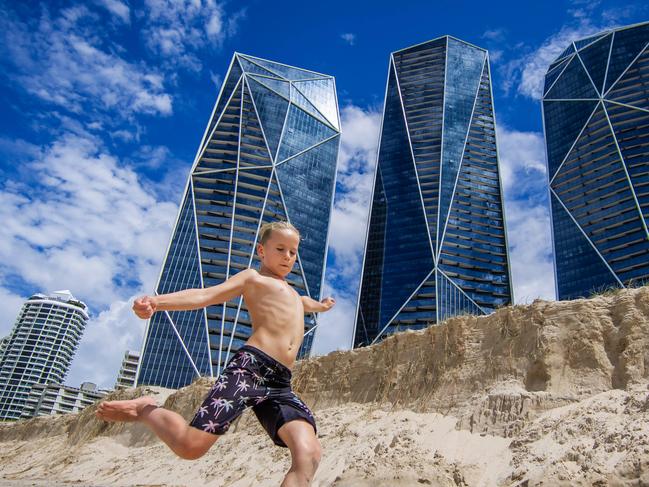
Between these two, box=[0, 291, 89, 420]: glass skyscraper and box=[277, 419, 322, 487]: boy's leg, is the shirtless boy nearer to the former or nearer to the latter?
box=[277, 419, 322, 487]: boy's leg

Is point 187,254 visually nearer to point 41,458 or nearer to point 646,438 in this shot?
point 41,458

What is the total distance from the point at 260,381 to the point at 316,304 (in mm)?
1059

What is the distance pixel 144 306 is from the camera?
2.98 metres

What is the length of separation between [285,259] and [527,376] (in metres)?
6.32

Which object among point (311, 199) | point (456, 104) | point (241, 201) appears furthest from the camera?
point (456, 104)

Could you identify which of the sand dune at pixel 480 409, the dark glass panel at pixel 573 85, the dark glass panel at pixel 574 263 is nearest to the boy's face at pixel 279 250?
the sand dune at pixel 480 409

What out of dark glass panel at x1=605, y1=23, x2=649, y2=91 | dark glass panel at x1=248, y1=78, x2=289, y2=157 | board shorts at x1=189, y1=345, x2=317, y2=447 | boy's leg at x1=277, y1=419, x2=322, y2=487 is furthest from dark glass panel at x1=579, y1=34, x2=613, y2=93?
boy's leg at x1=277, y1=419, x2=322, y2=487

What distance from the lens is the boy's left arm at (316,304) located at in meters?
4.07

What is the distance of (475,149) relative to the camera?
102 metres

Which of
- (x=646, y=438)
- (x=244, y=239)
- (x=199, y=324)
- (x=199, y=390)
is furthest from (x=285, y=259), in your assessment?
(x=244, y=239)

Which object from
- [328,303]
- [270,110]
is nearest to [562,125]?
[270,110]

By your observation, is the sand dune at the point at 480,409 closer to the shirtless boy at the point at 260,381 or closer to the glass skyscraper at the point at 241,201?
the shirtless boy at the point at 260,381

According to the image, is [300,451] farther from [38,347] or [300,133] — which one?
[38,347]

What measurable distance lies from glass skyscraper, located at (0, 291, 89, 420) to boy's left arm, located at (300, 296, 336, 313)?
128389 millimetres
